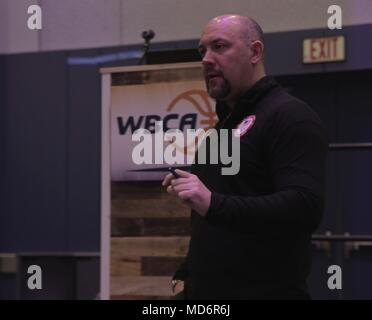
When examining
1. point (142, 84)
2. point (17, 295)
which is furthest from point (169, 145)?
point (17, 295)

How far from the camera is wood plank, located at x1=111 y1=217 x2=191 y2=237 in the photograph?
2355mm

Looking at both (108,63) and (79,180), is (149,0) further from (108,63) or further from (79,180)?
(79,180)

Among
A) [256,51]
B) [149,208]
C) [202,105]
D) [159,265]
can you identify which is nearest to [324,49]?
[202,105]

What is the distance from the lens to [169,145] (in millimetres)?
2291

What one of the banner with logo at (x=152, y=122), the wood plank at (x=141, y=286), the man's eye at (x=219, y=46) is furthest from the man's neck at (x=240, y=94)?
the wood plank at (x=141, y=286)

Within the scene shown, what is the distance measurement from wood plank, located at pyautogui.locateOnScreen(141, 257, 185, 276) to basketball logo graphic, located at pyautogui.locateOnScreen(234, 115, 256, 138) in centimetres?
123

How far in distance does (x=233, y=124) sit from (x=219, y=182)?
0.14 m

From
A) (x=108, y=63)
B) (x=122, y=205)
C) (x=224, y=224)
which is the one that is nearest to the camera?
(x=224, y=224)

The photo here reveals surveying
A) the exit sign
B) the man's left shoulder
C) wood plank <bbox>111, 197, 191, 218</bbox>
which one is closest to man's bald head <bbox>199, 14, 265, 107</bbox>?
the man's left shoulder

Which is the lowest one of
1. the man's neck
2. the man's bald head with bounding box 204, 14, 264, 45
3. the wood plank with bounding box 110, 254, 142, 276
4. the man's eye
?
the wood plank with bounding box 110, 254, 142, 276

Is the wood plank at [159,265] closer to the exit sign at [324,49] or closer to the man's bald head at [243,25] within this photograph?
the man's bald head at [243,25]

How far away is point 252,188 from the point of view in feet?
3.92

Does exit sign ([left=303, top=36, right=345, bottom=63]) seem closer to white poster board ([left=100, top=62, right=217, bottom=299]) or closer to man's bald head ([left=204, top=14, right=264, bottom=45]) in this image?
white poster board ([left=100, top=62, right=217, bottom=299])

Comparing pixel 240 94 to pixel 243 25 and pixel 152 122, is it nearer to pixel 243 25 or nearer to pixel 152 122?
pixel 243 25
